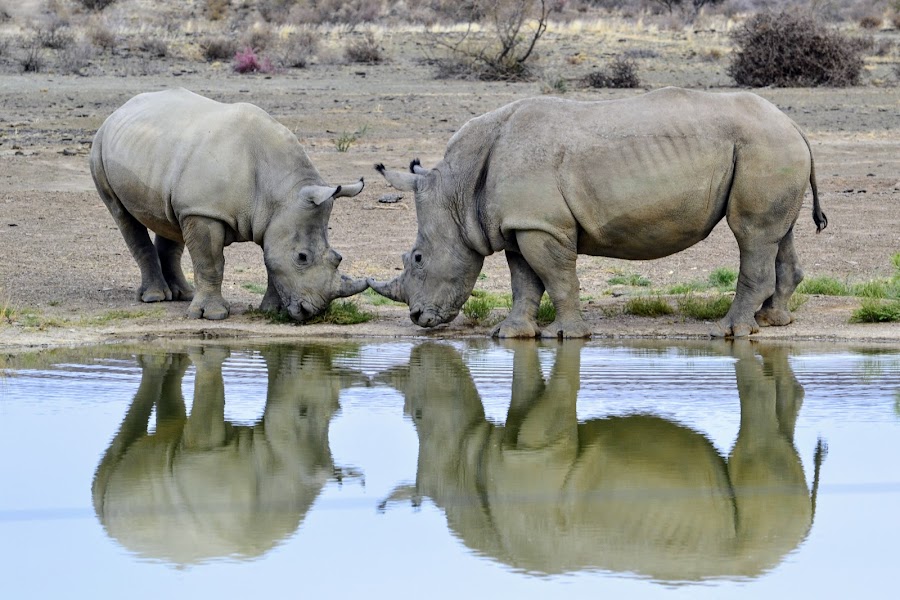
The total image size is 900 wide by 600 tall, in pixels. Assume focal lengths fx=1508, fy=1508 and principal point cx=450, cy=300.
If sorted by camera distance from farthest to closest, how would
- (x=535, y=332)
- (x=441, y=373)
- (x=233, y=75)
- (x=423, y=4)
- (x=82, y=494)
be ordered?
(x=423, y=4), (x=233, y=75), (x=535, y=332), (x=441, y=373), (x=82, y=494)

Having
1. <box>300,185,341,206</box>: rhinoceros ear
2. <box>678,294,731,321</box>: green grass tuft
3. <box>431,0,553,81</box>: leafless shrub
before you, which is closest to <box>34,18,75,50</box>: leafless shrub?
<box>431,0,553,81</box>: leafless shrub

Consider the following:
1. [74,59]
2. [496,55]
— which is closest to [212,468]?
[496,55]

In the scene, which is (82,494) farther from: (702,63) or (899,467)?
(702,63)

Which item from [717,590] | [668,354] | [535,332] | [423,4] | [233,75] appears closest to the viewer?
[717,590]

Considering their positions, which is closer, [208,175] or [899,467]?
[899,467]

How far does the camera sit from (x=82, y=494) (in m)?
6.32

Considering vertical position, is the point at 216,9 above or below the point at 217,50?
below

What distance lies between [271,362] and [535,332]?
2023 mm

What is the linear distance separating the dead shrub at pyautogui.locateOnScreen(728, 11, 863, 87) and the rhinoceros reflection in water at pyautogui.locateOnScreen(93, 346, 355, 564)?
1794cm

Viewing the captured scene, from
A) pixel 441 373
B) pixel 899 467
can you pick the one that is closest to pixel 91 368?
pixel 441 373

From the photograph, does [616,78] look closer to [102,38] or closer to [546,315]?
[102,38]

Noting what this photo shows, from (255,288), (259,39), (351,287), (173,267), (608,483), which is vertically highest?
(608,483)

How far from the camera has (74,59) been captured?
27344 mm

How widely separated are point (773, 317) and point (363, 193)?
7.63m
